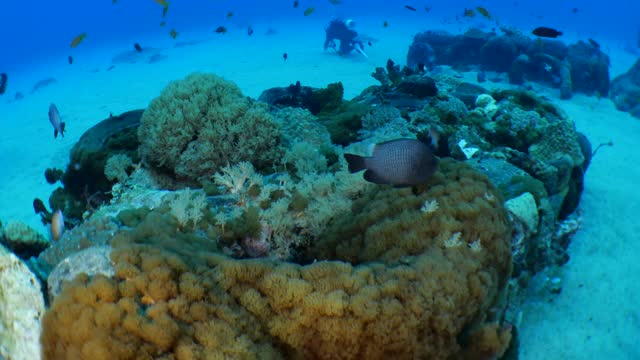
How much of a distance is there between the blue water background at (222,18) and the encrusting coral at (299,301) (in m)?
37.9

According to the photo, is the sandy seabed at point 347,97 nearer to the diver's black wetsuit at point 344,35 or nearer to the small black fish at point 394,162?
the diver's black wetsuit at point 344,35

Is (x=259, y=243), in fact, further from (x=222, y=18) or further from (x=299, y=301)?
(x=222, y=18)

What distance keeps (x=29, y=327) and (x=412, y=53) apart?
2180 centimetres

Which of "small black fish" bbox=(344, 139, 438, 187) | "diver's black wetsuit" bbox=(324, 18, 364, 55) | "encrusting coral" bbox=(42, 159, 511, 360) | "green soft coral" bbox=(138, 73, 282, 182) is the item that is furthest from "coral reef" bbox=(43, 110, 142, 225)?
"diver's black wetsuit" bbox=(324, 18, 364, 55)

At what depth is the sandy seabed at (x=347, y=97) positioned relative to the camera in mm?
5922

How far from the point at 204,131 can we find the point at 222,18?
2194 inches

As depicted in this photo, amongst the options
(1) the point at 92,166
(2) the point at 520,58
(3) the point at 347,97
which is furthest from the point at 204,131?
(2) the point at 520,58

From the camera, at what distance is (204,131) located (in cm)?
511

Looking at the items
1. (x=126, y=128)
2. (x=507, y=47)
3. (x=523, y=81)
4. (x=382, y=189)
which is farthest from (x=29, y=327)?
(x=507, y=47)

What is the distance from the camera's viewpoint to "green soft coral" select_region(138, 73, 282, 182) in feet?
16.8

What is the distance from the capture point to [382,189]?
3.92m

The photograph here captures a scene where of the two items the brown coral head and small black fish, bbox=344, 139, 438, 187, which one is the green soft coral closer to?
the brown coral head

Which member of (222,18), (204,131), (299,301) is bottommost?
(222,18)

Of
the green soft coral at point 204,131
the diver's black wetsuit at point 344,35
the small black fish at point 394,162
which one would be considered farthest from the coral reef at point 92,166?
the diver's black wetsuit at point 344,35
